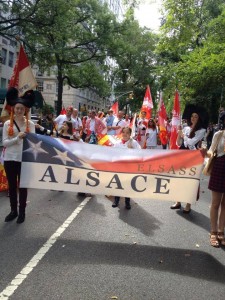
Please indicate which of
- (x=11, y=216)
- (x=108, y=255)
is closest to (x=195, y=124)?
(x=108, y=255)

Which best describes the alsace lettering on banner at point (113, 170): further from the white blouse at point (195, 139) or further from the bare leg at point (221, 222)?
the white blouse at point (195, 139)

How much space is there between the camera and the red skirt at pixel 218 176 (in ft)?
17.5

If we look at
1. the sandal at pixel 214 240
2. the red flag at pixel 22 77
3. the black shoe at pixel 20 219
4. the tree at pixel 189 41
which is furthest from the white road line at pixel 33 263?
the tree at pixel 189 41

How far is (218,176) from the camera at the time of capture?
537 cm

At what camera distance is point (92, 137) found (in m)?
14.8

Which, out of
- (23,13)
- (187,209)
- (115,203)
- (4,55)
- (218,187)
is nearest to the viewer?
(218,187)

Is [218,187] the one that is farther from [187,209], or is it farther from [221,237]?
[187,209]

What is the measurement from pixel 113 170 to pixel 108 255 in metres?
1.25

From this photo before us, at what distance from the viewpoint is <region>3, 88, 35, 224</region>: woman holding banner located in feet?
19.5

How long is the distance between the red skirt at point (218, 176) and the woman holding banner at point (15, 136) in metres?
→ 2.79

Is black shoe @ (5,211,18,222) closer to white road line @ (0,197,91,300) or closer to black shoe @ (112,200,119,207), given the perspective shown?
white road line @ (0,197,91,300)

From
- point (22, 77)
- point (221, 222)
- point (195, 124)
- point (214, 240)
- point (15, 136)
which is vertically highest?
point (22, 77)

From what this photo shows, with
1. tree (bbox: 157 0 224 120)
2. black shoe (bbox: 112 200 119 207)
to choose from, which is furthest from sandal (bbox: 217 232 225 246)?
tree (bbox: 157 0 224 120)

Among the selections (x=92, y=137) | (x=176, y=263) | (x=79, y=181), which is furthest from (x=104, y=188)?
(x=92, y=137)
